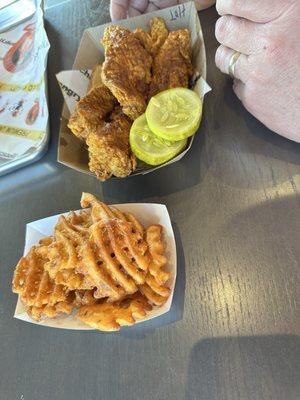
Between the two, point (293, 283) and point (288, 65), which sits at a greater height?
point (288, 65)

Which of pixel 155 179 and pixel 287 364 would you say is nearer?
pixel 287 364

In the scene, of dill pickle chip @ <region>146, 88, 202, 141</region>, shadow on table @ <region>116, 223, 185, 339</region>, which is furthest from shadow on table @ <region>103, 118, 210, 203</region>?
shadow on table @ <region>116, 223, 185, 339</region>

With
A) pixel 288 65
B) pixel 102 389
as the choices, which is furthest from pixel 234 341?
pixel 288 65

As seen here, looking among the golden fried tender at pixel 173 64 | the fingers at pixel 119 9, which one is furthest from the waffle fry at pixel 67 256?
the fingers at pixel 119 9

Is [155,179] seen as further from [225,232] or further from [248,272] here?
[248,272]

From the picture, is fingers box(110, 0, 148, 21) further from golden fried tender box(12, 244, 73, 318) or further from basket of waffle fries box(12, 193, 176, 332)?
golden fried tender box(12, 244, 73, 318)

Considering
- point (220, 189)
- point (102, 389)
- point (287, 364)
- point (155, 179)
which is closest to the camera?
point (287, 364)

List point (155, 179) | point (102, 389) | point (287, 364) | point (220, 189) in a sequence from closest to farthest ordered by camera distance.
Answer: point (287, 364) < point (102, 389) < point (220, 189) < point (155, 179)
